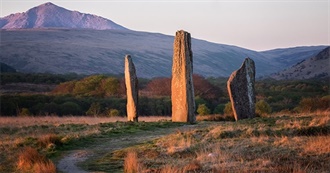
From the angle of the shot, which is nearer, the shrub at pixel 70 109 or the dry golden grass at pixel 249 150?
the dry golden grass at pixel 249 150

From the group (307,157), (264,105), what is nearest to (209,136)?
(307,157)

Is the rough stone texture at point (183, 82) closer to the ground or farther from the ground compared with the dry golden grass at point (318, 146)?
farther from the ground

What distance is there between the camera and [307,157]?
12336mm

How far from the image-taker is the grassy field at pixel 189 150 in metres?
11.8

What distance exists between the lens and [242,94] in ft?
85.4

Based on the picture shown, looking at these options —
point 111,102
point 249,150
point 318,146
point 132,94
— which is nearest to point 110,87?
point 111,102

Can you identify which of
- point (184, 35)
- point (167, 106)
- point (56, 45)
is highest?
point (56, 45)

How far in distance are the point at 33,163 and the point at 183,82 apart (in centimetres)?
1281

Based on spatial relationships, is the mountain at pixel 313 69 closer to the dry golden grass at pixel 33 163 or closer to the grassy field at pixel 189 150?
the grassy field at pixel 189 150

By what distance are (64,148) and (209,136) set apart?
15.6 ft

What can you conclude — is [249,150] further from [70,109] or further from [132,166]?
[70,109]

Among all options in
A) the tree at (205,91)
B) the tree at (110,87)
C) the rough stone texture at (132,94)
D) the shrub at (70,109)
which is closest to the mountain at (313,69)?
the tree at (205,91)

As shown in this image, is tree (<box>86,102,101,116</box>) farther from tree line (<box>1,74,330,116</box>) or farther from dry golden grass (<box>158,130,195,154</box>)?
dry golden grass (<box>158,130,195,154</box>)

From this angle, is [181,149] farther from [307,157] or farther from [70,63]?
[70,63]
